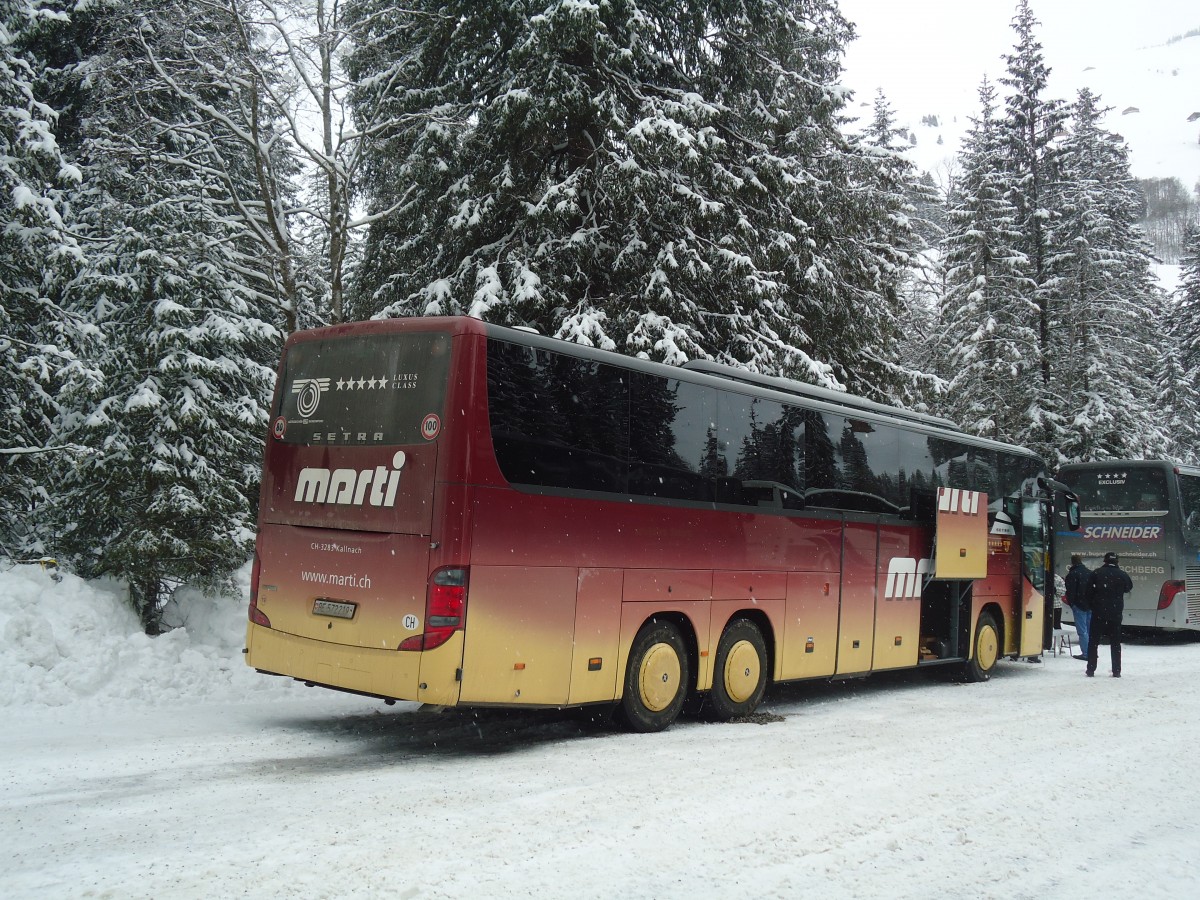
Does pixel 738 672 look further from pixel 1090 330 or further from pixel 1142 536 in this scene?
pixel 1090 330

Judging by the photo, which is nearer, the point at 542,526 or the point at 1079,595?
the point at 542,526

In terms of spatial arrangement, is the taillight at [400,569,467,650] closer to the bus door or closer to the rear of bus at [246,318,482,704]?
the rear of bus at [246,318,482,704]

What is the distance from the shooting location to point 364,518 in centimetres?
823

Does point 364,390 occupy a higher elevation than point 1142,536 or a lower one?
higher

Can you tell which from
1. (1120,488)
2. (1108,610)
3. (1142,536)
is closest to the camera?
(1108,610)

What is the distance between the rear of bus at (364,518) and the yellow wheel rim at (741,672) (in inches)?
148

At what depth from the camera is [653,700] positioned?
9.52m

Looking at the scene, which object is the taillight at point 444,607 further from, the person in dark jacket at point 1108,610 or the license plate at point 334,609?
the person in dark jacket at point 1108,610

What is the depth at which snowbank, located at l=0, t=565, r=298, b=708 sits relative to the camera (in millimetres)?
9648

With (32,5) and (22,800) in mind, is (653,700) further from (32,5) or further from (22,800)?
(32,5)

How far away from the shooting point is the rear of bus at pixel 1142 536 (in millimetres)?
21031

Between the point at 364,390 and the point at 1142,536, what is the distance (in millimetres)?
19127

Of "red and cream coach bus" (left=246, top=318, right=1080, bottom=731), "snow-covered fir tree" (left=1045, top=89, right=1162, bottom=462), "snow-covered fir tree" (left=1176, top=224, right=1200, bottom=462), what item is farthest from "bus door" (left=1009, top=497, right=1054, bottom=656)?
"snow-covered fir tree" (left=1176, top=224, right=1200, bottom=462)

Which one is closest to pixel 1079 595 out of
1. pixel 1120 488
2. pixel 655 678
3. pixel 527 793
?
pixel 1120 488
